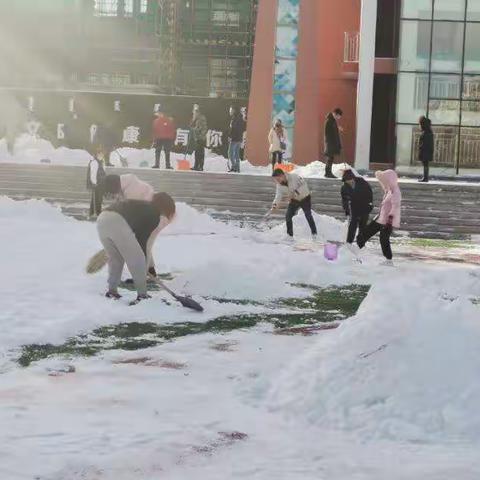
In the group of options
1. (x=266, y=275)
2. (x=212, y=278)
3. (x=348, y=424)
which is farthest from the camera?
(x=266, y=275)

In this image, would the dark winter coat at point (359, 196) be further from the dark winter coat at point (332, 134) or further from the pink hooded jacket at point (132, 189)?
the dark winter coat at point (332, 134)

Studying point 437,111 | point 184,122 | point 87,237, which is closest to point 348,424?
point 87,237

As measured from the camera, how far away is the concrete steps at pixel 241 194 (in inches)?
798

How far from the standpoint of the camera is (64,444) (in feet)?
16.7

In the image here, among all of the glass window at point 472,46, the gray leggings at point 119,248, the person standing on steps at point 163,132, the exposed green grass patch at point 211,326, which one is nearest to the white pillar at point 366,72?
the glass window at point 472,46

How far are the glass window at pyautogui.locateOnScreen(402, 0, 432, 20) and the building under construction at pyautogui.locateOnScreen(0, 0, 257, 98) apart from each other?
659 inches

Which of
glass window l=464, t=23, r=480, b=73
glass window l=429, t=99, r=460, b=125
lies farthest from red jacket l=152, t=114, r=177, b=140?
glass window l=464, t=23, r=480, b=73

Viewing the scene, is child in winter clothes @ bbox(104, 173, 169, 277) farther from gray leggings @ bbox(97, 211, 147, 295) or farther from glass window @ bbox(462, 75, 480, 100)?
glass window @ bbox(462, 75, 480, 100)

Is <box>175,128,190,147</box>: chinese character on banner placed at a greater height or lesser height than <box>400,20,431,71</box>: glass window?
lesser

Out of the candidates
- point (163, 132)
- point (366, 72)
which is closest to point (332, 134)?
point (163, 132)

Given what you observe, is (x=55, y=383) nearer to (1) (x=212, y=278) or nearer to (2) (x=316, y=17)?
(1) (x=212, y=278)

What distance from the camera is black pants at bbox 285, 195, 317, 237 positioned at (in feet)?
53.2

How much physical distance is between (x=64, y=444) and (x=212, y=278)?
5.87 meters

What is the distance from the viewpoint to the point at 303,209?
16.4 metres
